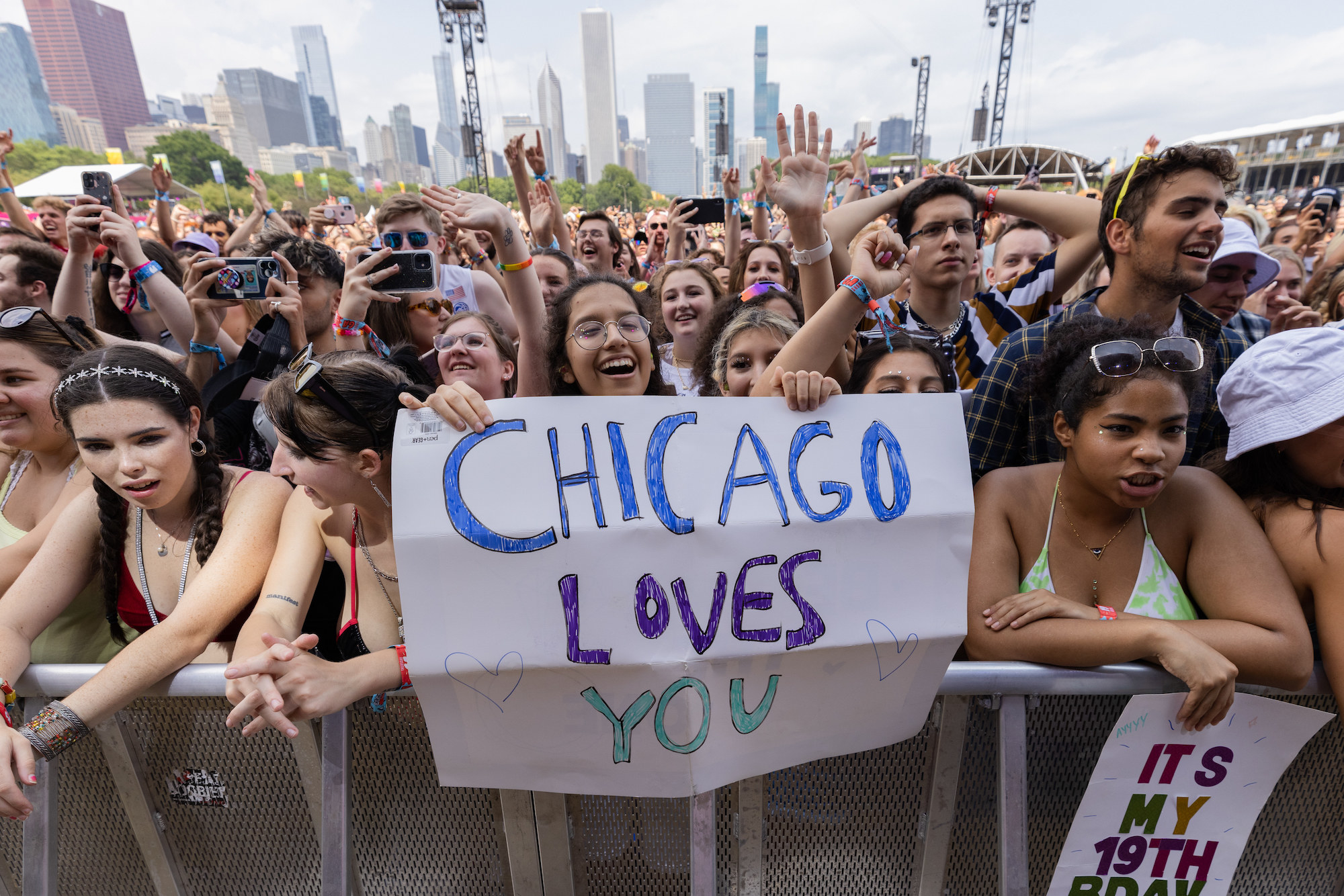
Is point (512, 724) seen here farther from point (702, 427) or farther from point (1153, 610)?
point (1153, 610)

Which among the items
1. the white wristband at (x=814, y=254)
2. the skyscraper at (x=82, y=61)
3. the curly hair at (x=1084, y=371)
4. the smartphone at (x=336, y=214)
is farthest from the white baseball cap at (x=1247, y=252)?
the skyscraper at (x=82, y=61)

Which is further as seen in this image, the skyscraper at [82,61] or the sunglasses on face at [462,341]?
the skyscraper at [82,61]

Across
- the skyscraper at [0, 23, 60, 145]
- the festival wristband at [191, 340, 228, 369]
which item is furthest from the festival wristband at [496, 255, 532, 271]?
the skyscraper at [0, 23, 60, 145]

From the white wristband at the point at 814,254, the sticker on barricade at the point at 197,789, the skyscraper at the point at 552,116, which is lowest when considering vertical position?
the sticker on barricade at the point at 197,789

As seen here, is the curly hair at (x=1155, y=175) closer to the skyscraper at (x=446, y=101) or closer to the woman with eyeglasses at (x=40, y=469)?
the woman with eyeglasses at (x=40, y=469)

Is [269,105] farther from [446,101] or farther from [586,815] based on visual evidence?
[586,815]

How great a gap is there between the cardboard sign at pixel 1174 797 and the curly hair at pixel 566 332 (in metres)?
1.64

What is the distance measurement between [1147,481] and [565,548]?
134 centimetres

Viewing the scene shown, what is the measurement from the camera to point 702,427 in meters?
1.53

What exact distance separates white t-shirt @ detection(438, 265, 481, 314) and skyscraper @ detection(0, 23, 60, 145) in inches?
6489

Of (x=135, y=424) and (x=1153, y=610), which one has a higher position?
(x=135, y=424)

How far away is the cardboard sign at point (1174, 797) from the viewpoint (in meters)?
1.50

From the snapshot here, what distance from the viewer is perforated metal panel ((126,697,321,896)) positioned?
1.57 metres

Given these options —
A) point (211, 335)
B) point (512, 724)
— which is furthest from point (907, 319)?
point (211, 335)
